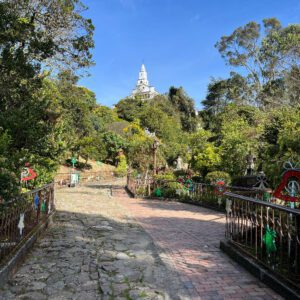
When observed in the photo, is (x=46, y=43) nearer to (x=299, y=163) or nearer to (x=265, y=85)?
(x=299, y=163)

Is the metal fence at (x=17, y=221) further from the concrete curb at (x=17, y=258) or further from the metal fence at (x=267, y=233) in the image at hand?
the metal fence at (x=267, y=233)

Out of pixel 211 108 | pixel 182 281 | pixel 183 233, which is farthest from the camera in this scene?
pixel 211 108

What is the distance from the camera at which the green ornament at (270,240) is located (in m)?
4.38

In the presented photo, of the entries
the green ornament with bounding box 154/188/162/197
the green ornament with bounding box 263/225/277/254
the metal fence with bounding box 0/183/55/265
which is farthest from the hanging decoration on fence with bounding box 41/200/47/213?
the green ornament with bounding box 154/188/162/197

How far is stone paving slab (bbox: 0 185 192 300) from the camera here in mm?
4070

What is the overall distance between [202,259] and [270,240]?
157cm

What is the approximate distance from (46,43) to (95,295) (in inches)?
296

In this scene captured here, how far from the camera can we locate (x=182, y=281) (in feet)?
14.9

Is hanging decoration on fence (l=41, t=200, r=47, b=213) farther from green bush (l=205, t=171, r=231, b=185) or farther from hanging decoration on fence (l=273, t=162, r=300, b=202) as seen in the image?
green bush (l=205, t=171, r=231, b=185)

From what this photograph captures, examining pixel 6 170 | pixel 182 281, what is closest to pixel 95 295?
pixel 182 281

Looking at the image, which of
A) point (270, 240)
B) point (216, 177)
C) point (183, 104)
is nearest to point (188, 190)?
point (216, 177)

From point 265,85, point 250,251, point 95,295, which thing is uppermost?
point 265,85

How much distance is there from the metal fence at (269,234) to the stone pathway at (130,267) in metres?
0.35

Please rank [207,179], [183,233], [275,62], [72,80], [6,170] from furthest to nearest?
[275,62] < [207,179] < [72,80] < [183,233] < [6,170]
